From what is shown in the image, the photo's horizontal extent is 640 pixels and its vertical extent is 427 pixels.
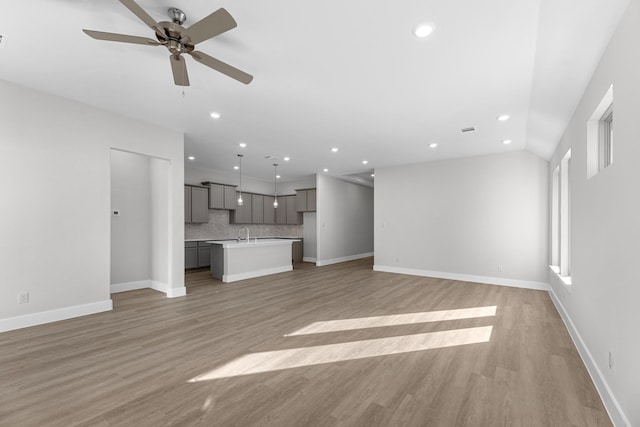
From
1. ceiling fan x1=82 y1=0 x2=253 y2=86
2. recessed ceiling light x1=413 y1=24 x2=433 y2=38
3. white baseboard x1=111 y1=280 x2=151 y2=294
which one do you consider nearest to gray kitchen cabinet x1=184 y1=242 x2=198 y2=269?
white baseboard x1=111 y1=280 x2=151 y2=294

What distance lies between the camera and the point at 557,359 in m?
2.70

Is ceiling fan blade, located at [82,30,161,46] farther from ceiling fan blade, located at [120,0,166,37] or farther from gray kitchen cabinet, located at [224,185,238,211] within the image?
gray kitchen cabinet, located at [224,185,238,211]

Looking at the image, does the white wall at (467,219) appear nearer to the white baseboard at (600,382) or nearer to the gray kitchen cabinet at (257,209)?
the white baseboard at (600,382)

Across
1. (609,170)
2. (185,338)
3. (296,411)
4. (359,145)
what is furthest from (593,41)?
(185,338)

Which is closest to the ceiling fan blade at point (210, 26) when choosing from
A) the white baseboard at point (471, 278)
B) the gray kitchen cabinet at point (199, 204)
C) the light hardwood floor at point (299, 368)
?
the light hardwood floor at point (299, 368)

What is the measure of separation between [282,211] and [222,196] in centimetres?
237

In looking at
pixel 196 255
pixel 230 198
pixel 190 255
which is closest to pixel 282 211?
pixel 230 198

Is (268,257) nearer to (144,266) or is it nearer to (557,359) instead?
(144,266)

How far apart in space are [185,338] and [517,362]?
11.1 ft

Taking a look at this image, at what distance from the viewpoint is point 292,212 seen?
1003 cm

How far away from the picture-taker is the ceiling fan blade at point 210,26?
1.80 metres

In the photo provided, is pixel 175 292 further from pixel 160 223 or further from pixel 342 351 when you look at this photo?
pixel 342 351

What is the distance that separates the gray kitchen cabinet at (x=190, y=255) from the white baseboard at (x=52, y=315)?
11.8 ft

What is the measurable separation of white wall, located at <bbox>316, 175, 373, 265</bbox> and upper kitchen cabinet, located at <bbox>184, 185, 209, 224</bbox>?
10.6ft
